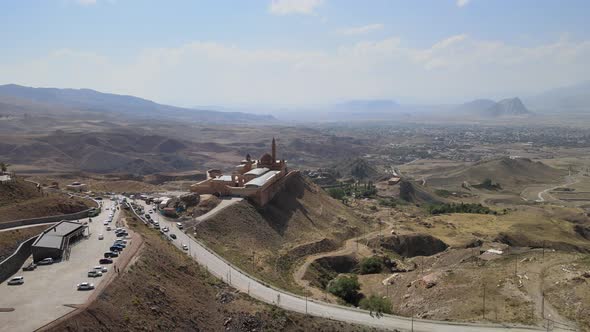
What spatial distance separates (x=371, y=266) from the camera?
56.0 meters

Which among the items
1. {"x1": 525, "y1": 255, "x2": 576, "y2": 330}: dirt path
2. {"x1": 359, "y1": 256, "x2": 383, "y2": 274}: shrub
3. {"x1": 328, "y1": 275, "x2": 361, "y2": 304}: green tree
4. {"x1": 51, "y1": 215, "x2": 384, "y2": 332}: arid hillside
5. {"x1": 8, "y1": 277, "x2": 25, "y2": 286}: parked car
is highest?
{"x1": 8, "y1": 277, "x2": 25, "y2": 286}: parked car

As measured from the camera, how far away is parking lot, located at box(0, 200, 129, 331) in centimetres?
2622

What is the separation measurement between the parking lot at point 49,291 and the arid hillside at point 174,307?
1468mm

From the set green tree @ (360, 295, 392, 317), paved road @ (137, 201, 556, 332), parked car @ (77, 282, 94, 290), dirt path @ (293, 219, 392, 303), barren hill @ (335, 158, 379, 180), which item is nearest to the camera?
parked car @ (77, 282, 94, 290)

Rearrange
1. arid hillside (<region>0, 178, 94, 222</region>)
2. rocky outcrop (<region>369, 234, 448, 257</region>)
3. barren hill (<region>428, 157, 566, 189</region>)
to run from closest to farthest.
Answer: arid hillside (<region>0, 178, 94, 222</region>) < rocky outcrop (<region>369, 234, 448, 257</region>) < barren hill (<region>428, 157, 566, 189</region>)

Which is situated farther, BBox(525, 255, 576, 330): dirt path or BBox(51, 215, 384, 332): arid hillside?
BBox(525, 255, 576, 330): dirt path

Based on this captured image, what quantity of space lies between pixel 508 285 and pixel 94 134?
179 metres

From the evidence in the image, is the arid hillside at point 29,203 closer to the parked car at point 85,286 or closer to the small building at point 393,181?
the parked car at point 85,286

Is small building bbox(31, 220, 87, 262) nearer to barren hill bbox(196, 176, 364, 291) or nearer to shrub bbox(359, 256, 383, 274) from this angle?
barren hill bbox(196, 176, 364, 291)

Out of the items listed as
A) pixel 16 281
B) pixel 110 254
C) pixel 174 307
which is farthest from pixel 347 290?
pixel 16 281

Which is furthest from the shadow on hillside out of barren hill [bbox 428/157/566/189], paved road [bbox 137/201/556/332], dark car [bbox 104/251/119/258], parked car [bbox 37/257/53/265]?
barren hill [bbox 428/157/566/189]

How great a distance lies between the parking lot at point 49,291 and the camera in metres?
26.2

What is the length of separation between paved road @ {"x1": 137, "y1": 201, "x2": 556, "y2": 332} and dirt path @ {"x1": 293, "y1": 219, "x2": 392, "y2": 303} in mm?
3706

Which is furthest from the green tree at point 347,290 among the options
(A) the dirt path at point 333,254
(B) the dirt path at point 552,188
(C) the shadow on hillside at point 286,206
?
(B) the dirt path at point 552,188
